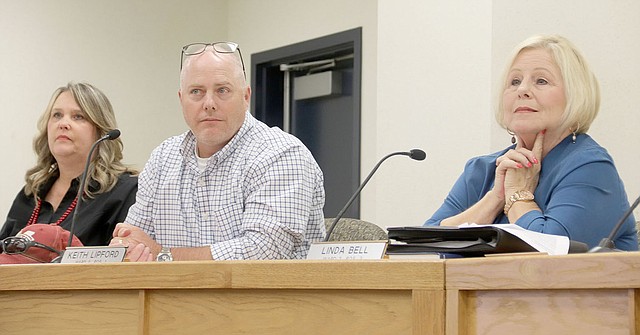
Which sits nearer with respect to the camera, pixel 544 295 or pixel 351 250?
pixel 544 295

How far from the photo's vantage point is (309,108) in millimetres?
5195

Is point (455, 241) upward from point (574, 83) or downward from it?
downward

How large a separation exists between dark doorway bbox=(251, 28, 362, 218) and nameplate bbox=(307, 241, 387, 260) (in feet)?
9.63

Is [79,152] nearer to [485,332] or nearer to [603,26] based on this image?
[603,26]

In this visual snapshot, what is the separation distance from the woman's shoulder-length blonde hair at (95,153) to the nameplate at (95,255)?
1168 millimetres

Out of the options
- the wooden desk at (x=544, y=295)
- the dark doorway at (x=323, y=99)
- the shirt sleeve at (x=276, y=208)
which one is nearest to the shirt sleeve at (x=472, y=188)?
the shirt sleeve at (x=276, y=208)

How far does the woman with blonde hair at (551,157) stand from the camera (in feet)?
6.75

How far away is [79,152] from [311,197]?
1167 millimetres

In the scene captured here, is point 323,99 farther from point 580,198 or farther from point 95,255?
point 95,255

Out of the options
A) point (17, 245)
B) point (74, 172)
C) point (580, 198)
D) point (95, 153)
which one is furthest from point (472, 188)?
point (74, 172)

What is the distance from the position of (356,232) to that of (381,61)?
1.41 metres

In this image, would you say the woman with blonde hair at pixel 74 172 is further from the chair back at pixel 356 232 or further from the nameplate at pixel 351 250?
the nameplate at pixel 351 250

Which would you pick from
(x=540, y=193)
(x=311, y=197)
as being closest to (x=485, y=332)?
(x=540, y=193)

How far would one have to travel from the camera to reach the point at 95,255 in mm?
1866
